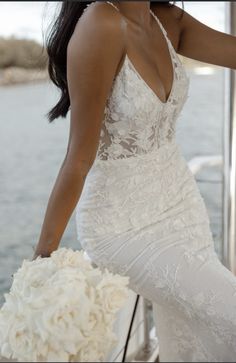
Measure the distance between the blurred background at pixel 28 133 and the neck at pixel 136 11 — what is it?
164 mm

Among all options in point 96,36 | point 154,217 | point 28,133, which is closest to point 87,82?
point 96,36

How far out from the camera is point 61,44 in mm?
1328

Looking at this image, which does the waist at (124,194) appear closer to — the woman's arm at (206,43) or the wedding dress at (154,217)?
the wedding dress at (154,217)

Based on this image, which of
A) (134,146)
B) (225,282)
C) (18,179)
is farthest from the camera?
(18,179)

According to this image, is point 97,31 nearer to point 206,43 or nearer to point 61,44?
point 61,44

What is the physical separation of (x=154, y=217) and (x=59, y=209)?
0.36 m

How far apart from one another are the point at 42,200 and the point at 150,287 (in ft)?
3.32

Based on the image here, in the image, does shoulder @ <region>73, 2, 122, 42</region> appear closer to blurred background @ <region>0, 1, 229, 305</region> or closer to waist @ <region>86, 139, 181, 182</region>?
blurred background @ <region>0, 1, 229, 305</region>

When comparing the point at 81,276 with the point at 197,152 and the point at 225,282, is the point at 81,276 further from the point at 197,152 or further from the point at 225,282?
the point at 197,152

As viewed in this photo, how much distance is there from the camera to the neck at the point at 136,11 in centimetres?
133

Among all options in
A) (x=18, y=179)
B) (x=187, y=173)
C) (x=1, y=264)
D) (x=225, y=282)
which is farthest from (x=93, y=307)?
(x=18, y=179)

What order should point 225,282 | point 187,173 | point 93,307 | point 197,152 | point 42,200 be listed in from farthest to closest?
point 197,152
point 42,200
point 187,173
point 225,282
point 93,307

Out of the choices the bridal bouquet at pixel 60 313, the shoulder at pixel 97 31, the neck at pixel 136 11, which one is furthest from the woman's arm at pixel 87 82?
the bridal bouquet at pixel 60 313

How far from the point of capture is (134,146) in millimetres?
1398
